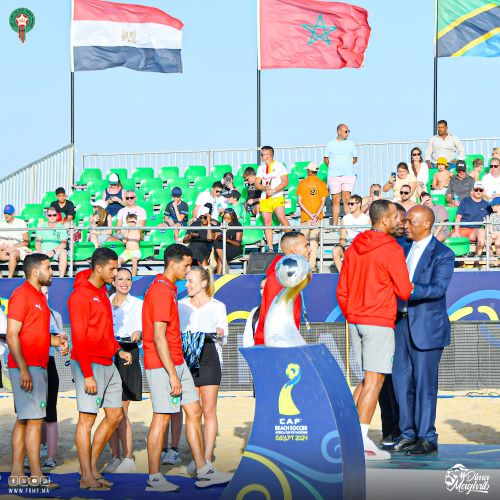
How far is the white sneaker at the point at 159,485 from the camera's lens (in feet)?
28.2

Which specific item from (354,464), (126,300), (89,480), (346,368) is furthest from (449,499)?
(346,368)

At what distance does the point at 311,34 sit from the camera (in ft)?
75.9

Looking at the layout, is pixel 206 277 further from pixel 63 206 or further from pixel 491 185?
pixel 63 206

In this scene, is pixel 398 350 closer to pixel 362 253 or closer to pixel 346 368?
pixel 362 253

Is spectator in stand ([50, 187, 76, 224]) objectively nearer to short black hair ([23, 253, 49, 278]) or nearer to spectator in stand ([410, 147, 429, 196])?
spectator in stand ([410, 147, 429, 196])

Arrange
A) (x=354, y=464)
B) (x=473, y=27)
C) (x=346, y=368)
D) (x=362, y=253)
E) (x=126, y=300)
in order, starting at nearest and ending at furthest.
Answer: (x=354, y=464) → (x=362, y=253) → (x=126, y=300) → (x=346, y=368) → (x=473, y=27)

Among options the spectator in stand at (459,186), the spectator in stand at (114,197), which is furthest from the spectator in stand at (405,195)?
the spectator in stand at (114,197)

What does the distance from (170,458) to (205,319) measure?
1396 millimetres

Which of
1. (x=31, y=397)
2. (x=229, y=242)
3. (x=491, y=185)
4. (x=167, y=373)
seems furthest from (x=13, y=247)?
(x=167, y=373)

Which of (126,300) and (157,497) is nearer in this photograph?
(157,497)

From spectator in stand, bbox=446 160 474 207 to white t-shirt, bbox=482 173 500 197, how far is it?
0.83 feet

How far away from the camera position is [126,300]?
10547 millimetres

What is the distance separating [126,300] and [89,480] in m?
2.19

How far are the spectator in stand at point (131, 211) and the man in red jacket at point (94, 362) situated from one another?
355 inches
